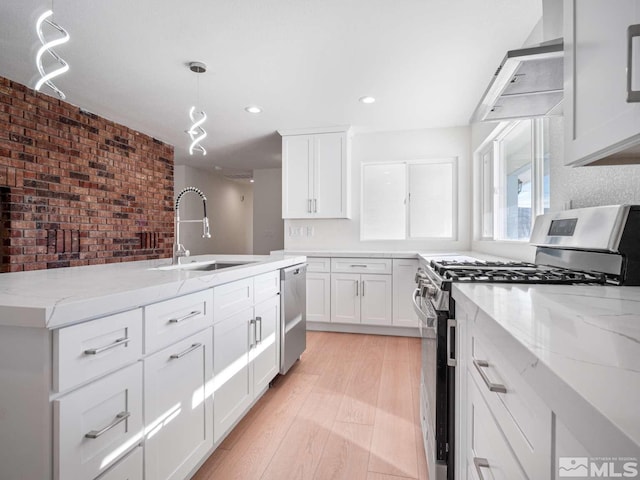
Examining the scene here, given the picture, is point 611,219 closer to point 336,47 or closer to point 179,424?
point 179,424

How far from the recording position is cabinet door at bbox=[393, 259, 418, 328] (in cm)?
353

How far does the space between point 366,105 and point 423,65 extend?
84cm

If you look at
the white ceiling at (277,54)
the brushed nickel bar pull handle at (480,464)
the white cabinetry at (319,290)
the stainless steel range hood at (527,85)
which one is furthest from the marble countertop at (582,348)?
the white cabinetry at (319,290)

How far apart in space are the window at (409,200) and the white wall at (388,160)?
77 mm

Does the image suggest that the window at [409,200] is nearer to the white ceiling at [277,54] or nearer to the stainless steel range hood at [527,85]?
the white ceiling at [277,54]

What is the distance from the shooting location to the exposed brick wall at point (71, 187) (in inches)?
108

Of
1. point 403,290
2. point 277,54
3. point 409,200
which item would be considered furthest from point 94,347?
point 409,200

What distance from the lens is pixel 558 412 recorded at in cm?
39

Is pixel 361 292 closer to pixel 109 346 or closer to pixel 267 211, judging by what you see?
pixel 109 346

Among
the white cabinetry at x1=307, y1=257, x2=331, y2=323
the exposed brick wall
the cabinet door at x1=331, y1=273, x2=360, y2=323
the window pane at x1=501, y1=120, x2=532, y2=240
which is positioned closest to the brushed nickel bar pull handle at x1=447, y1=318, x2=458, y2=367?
the window pane at x1=501, y1=120, x2=532, y2=240

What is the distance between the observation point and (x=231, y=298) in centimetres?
171

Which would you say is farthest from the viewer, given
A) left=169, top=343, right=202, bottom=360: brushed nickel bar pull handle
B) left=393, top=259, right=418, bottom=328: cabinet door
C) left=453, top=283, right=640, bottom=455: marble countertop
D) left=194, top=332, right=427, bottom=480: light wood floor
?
left=393, top=259, right=418, bottom=328: cabinet door

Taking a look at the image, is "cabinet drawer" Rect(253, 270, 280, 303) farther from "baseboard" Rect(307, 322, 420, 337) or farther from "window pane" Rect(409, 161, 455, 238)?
"window pane" Rect(409, 161, 455, 238)

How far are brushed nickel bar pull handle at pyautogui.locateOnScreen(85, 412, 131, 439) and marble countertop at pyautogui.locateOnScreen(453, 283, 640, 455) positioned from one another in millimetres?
1075
